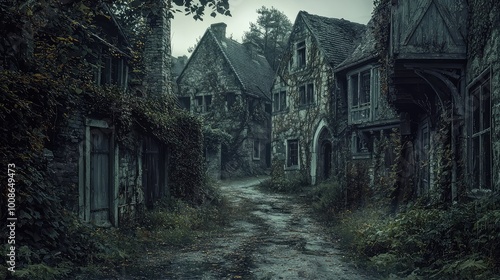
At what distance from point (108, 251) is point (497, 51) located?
23.5 feet

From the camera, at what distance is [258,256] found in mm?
8656

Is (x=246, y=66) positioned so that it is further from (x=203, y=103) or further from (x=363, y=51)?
(x=363, y=51)

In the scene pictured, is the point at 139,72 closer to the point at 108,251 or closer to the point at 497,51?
the point at 108,251

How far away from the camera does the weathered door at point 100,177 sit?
10156mm

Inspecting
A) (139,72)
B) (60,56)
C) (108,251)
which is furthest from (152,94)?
(108,251)

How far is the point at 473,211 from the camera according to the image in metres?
6.30

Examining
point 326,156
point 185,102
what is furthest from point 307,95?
point 185,102

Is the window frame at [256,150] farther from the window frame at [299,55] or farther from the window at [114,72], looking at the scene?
the window at [114,72]

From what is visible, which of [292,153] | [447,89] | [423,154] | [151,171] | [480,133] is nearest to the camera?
[480,133]

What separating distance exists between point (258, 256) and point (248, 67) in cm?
2362

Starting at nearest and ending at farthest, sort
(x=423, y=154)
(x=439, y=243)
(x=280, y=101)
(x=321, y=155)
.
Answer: (x=439, y=243), (x=423, y=154), (x=321, y=155), (x=280, y=101)

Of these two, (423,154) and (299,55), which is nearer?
(423,154)

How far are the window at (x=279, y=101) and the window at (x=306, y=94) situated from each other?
1619 mm

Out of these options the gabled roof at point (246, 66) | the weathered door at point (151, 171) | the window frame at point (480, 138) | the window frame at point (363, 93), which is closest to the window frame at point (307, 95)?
the window frame at point (363, 93)
